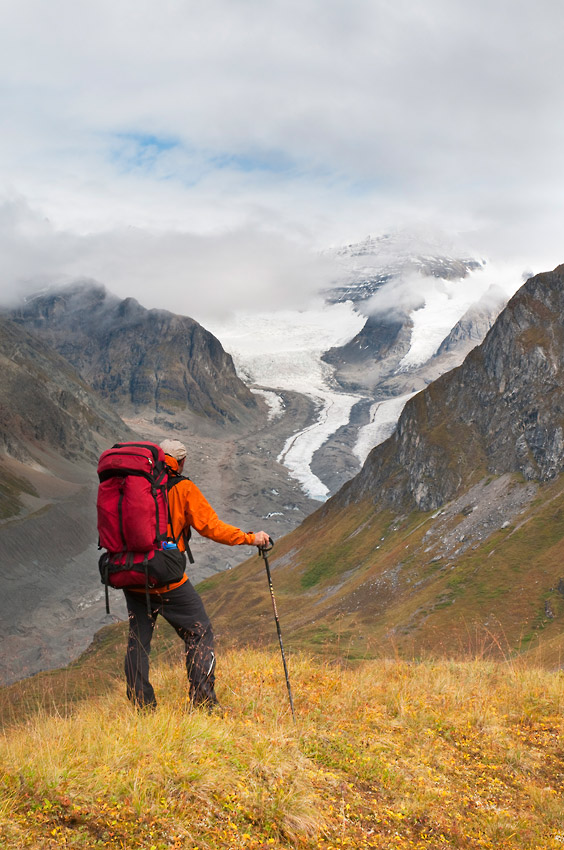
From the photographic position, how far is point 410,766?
7.25 meters

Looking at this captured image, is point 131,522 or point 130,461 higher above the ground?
point 130,461

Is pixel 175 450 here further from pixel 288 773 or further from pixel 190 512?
pixel 288 773

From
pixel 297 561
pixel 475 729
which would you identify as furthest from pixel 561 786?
pixel 297 561

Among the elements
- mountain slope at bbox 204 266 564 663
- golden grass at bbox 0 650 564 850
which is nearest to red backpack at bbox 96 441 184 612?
golden grass at bbox 0 650 564 850

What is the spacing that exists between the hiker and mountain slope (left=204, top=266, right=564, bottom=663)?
1097 inches

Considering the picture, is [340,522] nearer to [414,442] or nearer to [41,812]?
[414,442]

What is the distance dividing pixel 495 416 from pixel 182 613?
77.8 meters

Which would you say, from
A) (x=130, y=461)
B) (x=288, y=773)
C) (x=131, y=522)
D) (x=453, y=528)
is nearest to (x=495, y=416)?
(x=453, y=528)

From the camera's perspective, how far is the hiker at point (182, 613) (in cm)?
812

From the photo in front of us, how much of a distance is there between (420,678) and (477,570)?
156 feet

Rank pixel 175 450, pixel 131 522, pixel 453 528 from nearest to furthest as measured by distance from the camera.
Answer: pixel 131 522 < pixel 175 450 < pixel 453 528

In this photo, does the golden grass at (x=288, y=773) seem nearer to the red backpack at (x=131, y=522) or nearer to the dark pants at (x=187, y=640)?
the dark pants at (x=187, y=640)

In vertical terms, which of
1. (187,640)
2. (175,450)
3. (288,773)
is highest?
(175,450)

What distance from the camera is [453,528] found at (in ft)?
220
